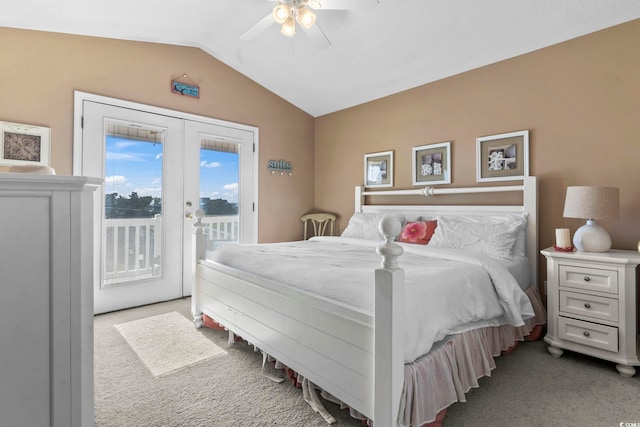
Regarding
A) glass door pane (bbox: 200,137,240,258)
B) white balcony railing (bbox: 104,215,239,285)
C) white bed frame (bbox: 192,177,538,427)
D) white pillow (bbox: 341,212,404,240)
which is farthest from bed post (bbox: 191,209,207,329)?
white pillow (bbox: 341,212,404,240)

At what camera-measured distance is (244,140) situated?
4156 millimetres

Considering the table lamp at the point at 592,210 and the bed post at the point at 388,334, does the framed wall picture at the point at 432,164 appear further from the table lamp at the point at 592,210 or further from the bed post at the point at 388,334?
the bed post at the point at 388,334

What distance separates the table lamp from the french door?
3357 mm

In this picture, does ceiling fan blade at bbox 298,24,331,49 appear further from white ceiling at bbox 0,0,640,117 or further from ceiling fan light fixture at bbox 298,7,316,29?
white ceiling at bbox 0,0,640,117

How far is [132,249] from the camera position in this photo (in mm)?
3350

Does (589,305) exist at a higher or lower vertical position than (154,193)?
lower

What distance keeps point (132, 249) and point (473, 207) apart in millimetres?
3443

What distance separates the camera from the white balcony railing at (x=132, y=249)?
10.5 feet

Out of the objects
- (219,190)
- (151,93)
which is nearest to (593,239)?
(219,190)

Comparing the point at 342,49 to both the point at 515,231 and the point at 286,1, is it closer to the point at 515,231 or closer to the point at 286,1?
the point at 286,1

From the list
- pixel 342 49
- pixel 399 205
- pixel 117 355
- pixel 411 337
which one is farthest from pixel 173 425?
pixel 342 49

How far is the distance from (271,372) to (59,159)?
2.65m

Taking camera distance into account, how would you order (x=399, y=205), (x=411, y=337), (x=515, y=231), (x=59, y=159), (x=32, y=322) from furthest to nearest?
(x=399, y=205), (x=59, y=159), (x=515, y=231), (x=411, y=337), (x=32, y=322)

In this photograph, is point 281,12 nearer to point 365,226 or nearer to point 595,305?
point 365,226
